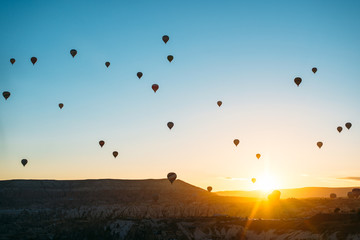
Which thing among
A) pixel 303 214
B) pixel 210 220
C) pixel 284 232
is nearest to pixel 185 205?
pixel 303 214

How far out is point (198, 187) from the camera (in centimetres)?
14762

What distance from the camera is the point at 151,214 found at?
9312 cm

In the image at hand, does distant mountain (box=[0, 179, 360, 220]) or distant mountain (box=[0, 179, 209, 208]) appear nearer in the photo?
distant mountain (box=[0, 179, 360, 220])

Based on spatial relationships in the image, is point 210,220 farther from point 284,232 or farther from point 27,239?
point 27,239

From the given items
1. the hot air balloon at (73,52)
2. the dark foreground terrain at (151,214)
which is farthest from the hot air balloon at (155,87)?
the dark foreground terrain at (151,214)

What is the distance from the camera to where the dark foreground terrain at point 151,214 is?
48.4 metres

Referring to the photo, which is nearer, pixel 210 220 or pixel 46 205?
pixel 210 220

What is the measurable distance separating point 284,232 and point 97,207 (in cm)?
6943

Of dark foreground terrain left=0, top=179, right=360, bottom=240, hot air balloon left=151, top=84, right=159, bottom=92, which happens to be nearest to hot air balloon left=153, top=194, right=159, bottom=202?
dark foreground terrain left=0, top=179, right=360, bottom=240

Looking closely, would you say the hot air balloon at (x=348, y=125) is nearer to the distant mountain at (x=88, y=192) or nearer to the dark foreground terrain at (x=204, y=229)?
the dark foreground terrain at (x=204, y=229)

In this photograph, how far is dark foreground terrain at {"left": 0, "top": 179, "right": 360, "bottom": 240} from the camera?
48.4m

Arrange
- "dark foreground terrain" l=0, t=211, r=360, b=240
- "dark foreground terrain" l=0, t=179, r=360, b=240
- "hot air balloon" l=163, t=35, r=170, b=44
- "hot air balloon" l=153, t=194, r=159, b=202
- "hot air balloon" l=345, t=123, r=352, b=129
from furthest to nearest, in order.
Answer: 1. "hot air balloon" l=153, t=194, r=159, b=202
2. "hot air balloon" l=345, t=123, r=352, b=129
3. "hot air balloon" l=163, t=35, r=170, b=44
4. "dark foreground terrain" l=0, t=179, r=360, b=240
5. "dark foreground terrain" l=0, t=211, r=360, b=240

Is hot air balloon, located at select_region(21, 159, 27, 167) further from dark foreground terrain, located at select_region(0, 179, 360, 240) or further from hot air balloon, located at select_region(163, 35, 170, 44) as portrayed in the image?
hot air balloon, located at select_region(163, 35, 170, 44)

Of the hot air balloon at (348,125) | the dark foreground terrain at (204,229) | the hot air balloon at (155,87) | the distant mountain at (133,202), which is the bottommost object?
the dark foreground terrain at (204,229)
